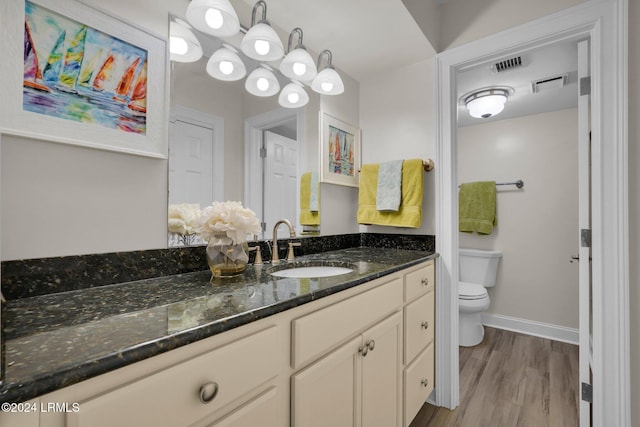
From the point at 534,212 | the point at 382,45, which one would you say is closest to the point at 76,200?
the point at 382,45

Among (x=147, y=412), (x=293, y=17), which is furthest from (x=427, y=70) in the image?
(x=147, y=412)

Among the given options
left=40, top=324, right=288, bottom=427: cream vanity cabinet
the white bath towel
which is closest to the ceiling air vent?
the white bath towel

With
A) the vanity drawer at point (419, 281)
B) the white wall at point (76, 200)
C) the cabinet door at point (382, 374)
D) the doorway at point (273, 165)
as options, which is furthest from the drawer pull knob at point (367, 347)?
the white wall at point (76, 200)

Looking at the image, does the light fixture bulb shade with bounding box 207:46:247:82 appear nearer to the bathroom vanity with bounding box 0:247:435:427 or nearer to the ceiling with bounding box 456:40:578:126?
the bathroom vanity with bounding box 0:247:435:427

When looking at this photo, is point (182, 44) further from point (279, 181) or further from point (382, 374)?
point (382, 374)

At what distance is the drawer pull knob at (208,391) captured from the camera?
1.98 ft

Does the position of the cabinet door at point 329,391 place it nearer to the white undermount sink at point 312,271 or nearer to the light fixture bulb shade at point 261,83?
the white undermount sink at point 312,271

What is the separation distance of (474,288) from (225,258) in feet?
7.78

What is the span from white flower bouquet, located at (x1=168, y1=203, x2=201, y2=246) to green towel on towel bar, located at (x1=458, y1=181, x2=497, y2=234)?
2717mm

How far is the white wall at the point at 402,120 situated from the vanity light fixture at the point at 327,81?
0.47 m

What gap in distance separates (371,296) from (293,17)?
1.38m

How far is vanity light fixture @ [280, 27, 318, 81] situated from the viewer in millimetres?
1522

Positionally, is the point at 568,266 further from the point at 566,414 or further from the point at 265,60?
the point at 265,60

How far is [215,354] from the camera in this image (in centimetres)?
64
